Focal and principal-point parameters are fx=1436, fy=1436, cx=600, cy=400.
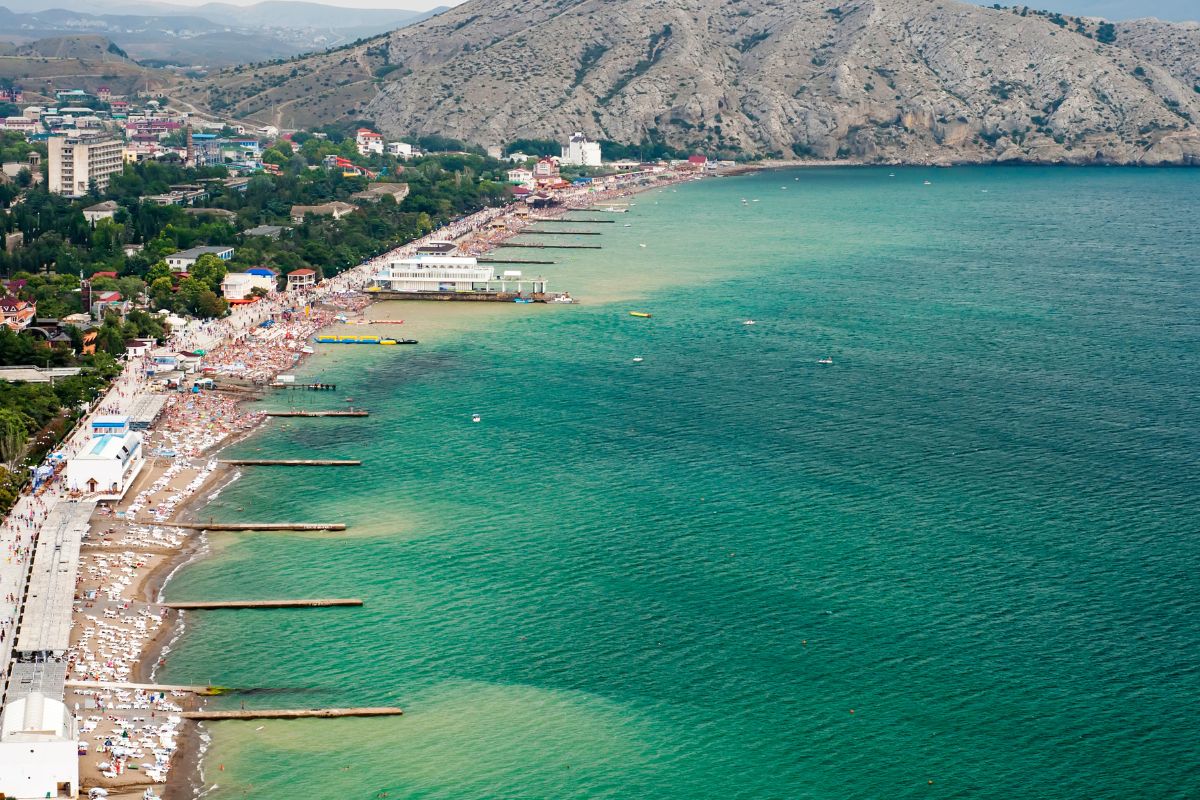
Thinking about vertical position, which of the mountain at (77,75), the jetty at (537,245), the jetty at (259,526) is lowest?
the jetty at (259,526)

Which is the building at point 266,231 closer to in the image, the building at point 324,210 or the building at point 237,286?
the building at point 324,210

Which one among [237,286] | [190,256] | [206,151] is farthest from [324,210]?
[206,151]

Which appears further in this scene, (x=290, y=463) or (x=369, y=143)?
(x=369, y=143)

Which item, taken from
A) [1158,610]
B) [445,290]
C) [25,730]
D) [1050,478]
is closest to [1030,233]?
[445,290]

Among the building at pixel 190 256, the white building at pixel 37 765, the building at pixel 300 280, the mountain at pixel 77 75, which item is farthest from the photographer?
the mountain at pixel 77 75

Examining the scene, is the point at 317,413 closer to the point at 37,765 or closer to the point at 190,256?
the point at 37,765

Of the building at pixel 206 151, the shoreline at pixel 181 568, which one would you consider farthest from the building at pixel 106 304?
the building at pixel 206 151
